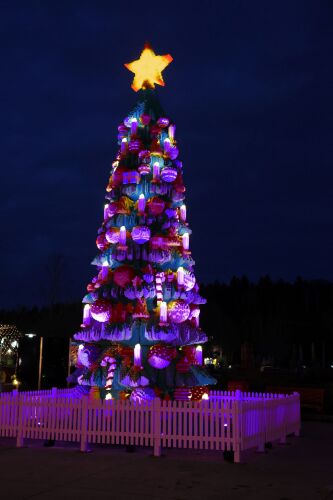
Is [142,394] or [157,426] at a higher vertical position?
[142,394]

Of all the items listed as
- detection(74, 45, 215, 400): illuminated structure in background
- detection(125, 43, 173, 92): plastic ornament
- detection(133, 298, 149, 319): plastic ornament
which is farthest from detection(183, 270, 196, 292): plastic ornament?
detection(125, 43, 173, 92): plastic ornament

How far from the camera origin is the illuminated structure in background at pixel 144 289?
582 inches

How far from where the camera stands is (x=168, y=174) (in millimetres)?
15883

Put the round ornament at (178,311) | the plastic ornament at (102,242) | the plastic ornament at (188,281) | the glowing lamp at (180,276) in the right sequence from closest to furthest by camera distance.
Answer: the round ornament at (178,311), the glowing lamp at (180,276), the plastic ornament at (188,281), the plastic ornament at (102,242)

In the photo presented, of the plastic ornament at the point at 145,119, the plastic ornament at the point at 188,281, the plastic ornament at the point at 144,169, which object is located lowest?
the plastic ornament at the point at 188,281

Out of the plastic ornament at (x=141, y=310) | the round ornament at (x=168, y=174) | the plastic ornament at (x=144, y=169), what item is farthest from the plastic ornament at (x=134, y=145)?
the plastic ornament at (x=141, y=310)

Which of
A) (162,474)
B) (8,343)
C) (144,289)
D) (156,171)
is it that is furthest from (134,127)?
(8,343)

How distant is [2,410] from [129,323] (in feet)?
11.7

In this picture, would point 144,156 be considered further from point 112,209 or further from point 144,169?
point 112,209

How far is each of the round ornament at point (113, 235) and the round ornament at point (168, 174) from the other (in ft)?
6.17

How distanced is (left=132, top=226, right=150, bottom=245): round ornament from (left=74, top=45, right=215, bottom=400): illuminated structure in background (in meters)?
0.03

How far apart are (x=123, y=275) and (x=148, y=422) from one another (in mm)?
4097

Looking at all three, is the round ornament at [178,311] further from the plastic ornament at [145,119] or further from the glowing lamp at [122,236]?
the plastic ornament at [145,119]

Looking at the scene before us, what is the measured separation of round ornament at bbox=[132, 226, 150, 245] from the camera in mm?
15148
